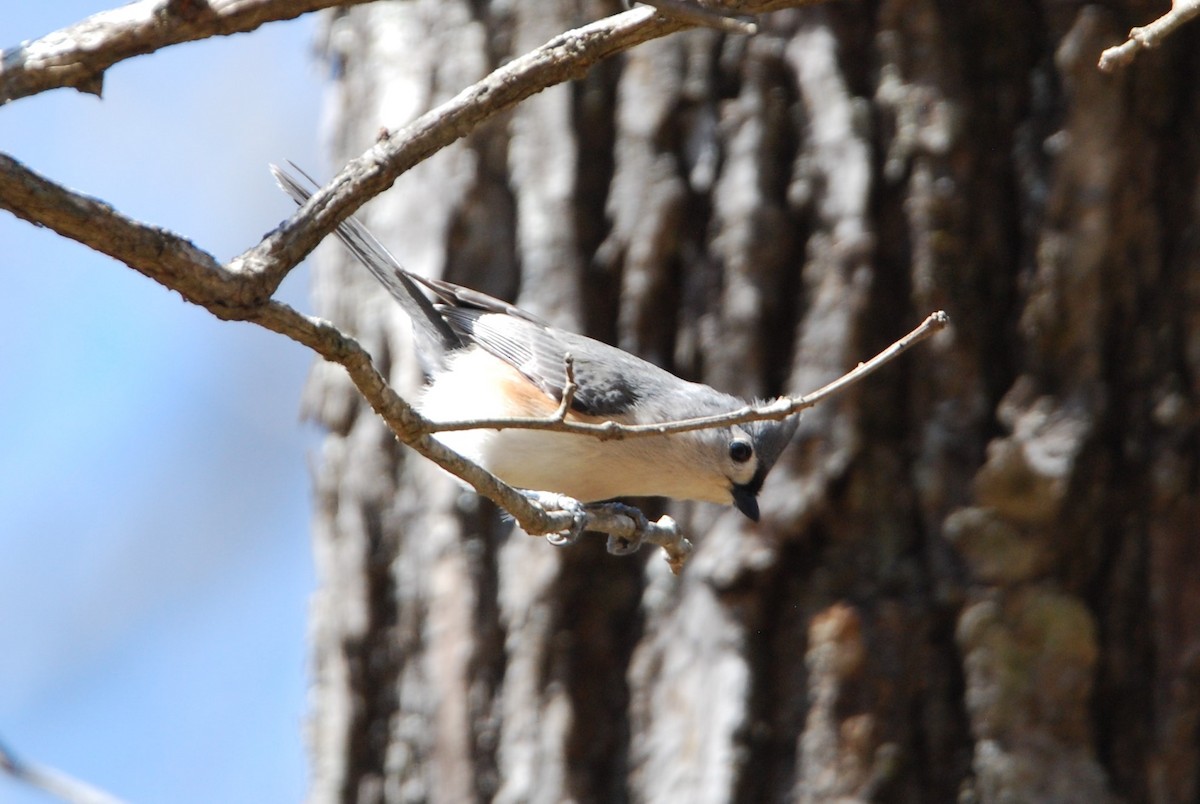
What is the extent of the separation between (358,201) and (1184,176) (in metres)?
3.05

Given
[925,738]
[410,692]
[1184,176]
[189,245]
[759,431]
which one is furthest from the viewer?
[410,692]

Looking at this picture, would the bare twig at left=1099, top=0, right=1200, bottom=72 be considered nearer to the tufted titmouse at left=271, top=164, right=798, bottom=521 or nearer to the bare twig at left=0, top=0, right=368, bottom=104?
the bare twig at left=0, top=0, right=368, bottom=104

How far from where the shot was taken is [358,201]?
173cm

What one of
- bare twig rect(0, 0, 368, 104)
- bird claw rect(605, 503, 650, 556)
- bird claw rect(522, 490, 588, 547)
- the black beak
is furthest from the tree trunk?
bare twig rect(0, 0, 368, 104)

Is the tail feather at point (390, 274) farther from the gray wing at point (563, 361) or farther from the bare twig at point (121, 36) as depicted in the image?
the bare twig at point (121, 36)

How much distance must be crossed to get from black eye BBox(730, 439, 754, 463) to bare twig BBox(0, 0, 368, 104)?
6.55 feet

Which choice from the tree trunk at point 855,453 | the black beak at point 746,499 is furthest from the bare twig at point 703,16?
the tree trunk at point 855,453

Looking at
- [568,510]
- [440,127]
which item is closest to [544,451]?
[568,510]

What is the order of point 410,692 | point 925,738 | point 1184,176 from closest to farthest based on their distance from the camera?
1. point 925,738
2. point 1184,176
3. point 410,692

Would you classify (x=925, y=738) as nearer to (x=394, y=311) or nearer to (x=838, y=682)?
(x=838, y=682)

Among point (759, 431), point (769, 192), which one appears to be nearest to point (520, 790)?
point (759, 431)

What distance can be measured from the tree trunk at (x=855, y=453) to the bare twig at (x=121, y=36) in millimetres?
2370

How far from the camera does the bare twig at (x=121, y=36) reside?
1.73m

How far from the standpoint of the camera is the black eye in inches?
136
